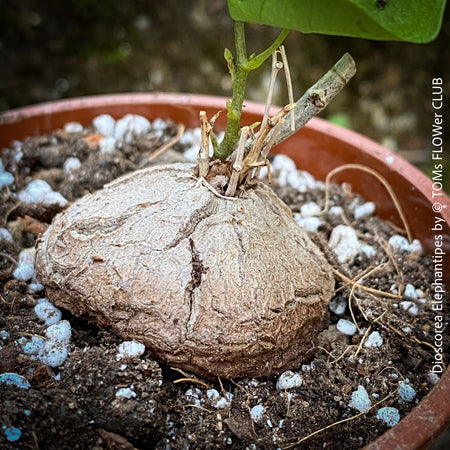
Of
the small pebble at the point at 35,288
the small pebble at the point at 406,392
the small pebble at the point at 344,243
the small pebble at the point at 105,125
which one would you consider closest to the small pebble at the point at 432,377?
the small pebble at the point at 406,392

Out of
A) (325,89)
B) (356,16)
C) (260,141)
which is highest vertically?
(356,16)

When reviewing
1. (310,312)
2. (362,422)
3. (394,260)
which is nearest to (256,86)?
(394,260)

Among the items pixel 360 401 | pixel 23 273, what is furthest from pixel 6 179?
pixel 360 401

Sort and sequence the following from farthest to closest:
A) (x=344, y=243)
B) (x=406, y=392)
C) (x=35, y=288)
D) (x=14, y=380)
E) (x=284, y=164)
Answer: (x=284, y=164)
(x=344, y=243)
(x=35, y=288)
(x=406, y=392)
(x=14, y=380)

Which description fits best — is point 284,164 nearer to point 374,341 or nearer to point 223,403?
point 374,341

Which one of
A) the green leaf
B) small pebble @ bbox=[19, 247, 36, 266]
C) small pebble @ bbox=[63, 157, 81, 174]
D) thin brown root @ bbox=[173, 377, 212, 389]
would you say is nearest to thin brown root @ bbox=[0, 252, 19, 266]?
small pebble @ bbox=[19, 247, 36, 266]

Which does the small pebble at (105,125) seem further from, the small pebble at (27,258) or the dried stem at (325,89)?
the dried stem at (325,89)

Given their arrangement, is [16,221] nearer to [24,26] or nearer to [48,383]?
[48,383]
